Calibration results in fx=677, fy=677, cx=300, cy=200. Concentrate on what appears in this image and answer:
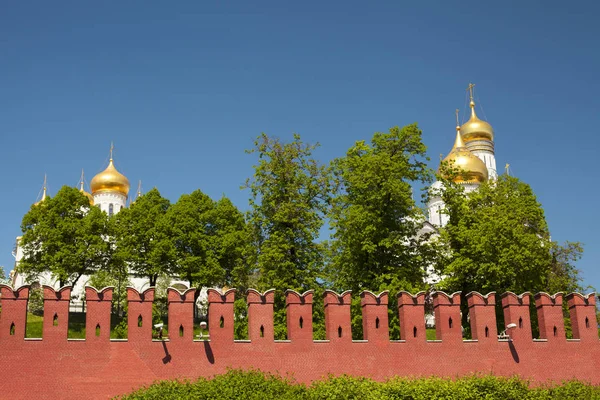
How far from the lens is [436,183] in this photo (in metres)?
65.7

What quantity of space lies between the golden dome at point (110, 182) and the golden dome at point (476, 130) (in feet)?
113

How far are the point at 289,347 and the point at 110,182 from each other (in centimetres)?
4792

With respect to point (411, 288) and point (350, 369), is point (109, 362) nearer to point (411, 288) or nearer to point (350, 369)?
point (350, 369)

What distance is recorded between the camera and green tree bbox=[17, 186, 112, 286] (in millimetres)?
39575

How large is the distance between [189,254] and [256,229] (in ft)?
47.3

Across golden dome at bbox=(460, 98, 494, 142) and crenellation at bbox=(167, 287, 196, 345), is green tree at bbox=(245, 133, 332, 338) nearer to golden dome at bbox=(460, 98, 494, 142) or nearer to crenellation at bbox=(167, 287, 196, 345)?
crenellation at bbox=(167, 287, 196, 345)

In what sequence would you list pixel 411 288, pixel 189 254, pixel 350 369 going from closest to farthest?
pixel 350 369, pixel 411 288, pixel 189 254

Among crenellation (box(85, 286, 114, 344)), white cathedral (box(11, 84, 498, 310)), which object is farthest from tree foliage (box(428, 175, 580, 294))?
white cathedral (box(11, 84, 498, 310))

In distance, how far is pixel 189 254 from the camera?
4131cm

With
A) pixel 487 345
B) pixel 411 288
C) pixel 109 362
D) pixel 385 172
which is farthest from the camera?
pixel 385 172

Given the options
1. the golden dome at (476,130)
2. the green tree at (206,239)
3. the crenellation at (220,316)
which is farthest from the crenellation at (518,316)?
the golden dome at (476,130)

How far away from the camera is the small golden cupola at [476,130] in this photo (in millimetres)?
70125

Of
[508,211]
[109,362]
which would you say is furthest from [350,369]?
[508,211]

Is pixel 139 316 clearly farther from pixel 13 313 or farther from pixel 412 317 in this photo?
pixel 412 317
